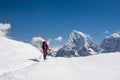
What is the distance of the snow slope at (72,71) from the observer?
19.5 metres

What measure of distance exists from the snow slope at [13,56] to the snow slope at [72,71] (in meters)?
10.5

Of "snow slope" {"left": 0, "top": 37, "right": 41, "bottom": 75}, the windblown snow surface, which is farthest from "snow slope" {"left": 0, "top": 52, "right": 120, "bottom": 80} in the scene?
"snow slope" {"left": 0, "top": 37, "right": 41, "bottom": 75}

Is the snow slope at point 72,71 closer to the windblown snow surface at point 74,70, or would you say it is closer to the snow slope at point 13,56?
the windblown snow surface at point 74,70

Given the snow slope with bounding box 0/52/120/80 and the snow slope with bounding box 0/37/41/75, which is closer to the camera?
the snow slope with bounding box 0/52/120/80

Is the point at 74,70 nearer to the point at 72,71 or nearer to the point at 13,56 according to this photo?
the point at 72,71

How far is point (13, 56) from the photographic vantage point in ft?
124

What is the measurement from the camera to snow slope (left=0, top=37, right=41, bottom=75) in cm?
3336

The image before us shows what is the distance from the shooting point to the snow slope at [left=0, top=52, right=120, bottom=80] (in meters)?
19.5

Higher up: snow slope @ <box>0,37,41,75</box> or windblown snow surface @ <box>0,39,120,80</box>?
snow slope @ <box>0,37,41,75</box>

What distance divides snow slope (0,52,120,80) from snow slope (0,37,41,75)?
10.5 metres

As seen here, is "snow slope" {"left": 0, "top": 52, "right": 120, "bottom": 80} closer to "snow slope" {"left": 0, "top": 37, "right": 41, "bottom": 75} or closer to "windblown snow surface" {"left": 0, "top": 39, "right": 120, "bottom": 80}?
"windblown snow surface" {"left": 0, "top": 39, "right": 120, "bottom": 80}

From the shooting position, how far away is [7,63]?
115 ft

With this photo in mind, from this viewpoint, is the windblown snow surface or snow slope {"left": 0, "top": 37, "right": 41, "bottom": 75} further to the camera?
snow slope {"left": 0, "top": 37, "right": 41, "bottom": 75}

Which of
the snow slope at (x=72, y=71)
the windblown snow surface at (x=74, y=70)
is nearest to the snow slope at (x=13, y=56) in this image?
the windblown snow surface at (x=74, y=70)
